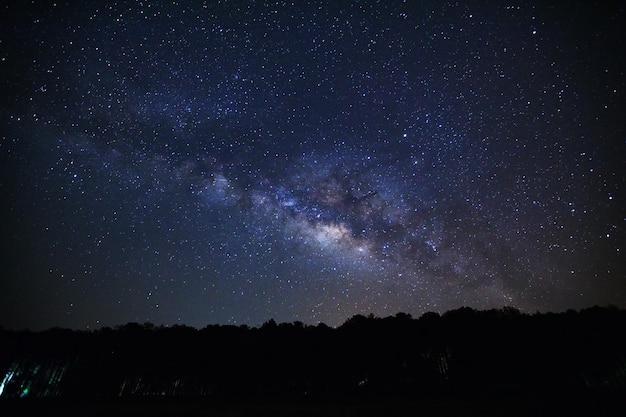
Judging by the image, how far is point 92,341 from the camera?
25.8 meters

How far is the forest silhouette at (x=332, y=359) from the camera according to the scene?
20.0m

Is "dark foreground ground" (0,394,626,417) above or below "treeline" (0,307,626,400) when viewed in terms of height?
below

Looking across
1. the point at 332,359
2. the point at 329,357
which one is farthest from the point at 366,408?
the point at 329,357

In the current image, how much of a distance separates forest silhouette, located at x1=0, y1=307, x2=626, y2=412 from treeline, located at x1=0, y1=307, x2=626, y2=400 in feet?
0.21

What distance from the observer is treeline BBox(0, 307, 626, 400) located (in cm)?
2017

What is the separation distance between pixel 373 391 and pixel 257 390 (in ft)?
25.3

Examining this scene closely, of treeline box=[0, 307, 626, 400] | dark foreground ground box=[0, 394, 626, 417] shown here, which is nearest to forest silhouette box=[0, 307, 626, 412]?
treeline box=[0, 307, 626, 400]

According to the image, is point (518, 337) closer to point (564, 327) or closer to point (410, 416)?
point (564, 327)

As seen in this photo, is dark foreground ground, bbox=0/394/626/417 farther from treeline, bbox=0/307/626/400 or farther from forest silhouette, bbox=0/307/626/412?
treeline, bbox=0/307/626/400

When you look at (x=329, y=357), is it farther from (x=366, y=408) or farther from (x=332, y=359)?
(x=366, y=408)

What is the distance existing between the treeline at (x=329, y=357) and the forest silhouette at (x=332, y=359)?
0.21 ft

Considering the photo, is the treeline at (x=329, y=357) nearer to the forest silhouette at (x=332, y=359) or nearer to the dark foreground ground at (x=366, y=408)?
the forest silhouette at (x=332, y=359)

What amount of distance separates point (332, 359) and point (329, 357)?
0.83ft

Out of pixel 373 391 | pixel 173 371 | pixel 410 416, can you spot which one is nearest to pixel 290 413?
pixel 410 416
